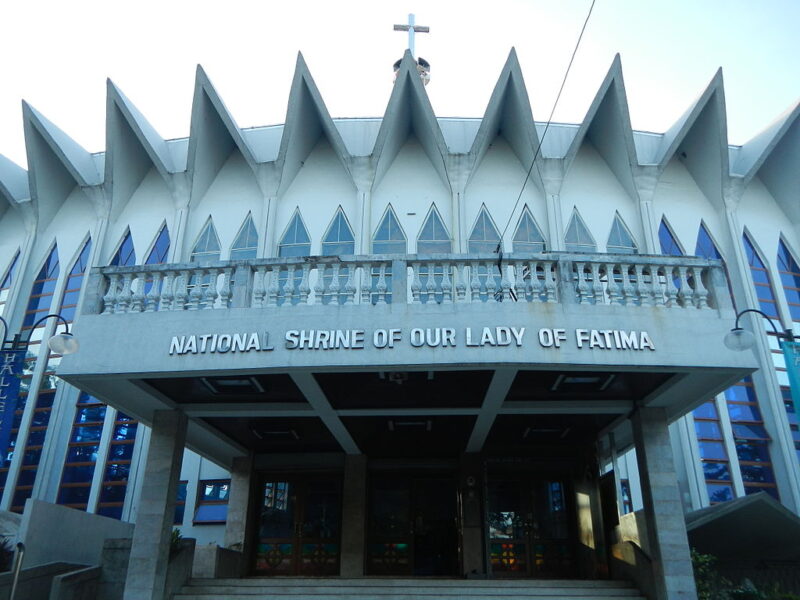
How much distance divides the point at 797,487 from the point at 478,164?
37.7ft

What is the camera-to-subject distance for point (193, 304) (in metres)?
10.6

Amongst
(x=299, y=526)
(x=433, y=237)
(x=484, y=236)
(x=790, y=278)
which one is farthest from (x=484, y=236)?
(x=790, y=278)

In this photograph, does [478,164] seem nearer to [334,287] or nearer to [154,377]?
[334,287]

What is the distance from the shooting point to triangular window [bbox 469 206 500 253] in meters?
17.9

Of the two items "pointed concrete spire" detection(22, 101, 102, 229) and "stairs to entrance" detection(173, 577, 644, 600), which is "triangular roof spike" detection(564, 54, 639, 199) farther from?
"pointed concrete spire" detection(22, 101, 102, 229)

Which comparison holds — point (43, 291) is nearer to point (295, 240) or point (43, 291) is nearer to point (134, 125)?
point (134, 125)

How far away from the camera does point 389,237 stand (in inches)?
716

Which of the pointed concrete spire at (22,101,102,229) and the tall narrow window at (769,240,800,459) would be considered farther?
the pointed concrete spire at (22,101,102,229)

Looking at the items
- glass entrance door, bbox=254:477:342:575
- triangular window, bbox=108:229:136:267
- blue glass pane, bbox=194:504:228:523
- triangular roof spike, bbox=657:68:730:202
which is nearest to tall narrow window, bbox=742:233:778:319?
triangular roof spike, bbox=657:68:730:202

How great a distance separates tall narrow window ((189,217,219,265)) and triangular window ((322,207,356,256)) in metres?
3.12

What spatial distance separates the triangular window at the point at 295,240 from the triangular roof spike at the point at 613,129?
7403 millimetres

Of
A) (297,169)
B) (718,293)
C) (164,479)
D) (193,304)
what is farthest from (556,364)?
(297,169)

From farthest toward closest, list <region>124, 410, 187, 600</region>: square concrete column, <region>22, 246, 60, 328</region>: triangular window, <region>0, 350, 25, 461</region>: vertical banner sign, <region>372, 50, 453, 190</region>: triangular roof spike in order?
<region>22, 246, 60, 328</region>: triangular window → <region>372, 50, 453, 190</region>: triangular roof spike → <region>0, 350, 25, 461</region>: vertical banner sign → <region>124, 410, 187, 600</region>: square concrete column

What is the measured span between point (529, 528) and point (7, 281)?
1710 cm
